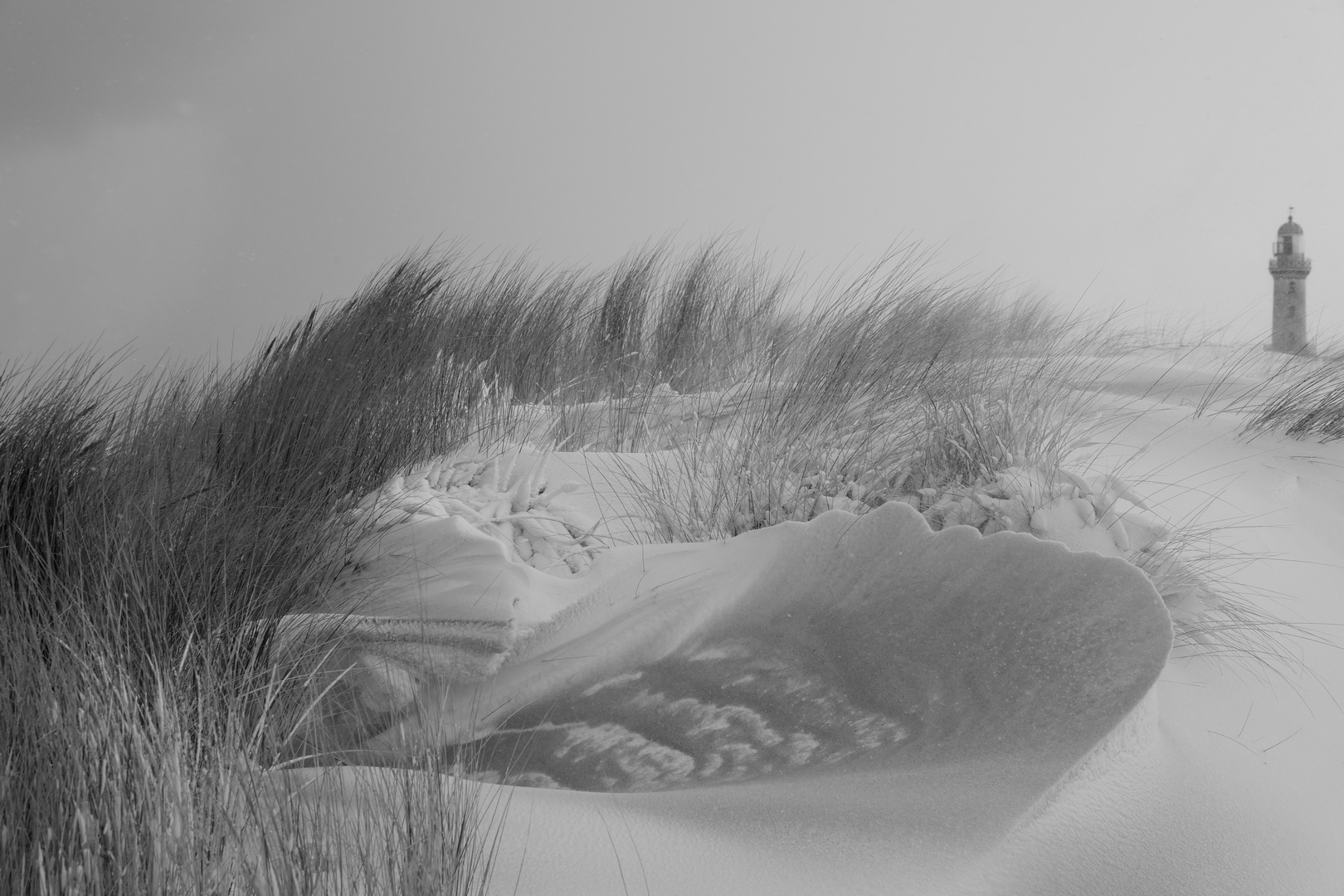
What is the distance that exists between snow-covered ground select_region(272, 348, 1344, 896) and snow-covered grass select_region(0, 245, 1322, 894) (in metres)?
0.13

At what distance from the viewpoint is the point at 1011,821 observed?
3.69ft

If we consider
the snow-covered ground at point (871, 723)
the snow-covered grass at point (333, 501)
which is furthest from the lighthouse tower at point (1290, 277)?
the snow-covered ground at point (871, 723)

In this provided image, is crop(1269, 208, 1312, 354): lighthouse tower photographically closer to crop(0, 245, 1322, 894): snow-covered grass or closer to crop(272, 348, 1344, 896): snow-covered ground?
crop(0, 245, 1322, 894): snow-covered grass

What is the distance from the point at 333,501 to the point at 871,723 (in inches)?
55.3

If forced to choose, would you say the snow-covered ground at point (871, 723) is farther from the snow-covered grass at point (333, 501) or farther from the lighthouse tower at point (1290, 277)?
the lighthouse tower at point (1290, 277)

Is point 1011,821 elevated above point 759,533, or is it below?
below

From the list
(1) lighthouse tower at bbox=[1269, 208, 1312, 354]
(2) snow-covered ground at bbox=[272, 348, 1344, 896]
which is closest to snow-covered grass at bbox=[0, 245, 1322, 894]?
(2) snow-covered ground at bbox=[272, 348, 1344, 896]

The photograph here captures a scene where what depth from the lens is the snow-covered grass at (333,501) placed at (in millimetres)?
830

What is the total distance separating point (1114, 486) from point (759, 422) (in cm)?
83

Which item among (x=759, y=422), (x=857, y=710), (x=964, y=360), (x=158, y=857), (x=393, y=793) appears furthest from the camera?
(x=964, y=360)

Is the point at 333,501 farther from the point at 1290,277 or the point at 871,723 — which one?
the point at 1290,277

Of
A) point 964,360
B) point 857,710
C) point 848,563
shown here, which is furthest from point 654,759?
point 964,360

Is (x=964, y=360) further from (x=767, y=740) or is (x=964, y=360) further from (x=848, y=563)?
(x=767, y=740)

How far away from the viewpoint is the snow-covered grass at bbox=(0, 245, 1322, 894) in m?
0.83
